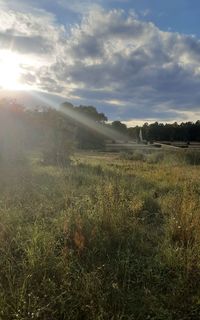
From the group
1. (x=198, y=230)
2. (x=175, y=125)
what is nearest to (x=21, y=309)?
(x=198, y=230)

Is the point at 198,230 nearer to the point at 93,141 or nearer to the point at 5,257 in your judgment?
the point at 5,257

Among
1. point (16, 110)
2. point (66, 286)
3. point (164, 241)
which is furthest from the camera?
point (16, 110)

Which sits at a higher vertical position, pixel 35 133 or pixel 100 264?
pixel 35 133

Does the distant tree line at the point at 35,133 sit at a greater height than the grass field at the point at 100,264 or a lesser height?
greater

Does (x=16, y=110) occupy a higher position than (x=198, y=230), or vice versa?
(x=16, y=110)

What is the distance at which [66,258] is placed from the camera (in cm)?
409

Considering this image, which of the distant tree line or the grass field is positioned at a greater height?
the distant tree line

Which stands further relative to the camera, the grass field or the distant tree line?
the distant tree line

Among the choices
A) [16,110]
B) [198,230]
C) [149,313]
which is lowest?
[149,313]

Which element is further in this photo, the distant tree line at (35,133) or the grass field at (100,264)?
the distant tree line at (35,133)

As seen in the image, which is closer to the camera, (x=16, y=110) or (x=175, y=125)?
(x=16, y=110)

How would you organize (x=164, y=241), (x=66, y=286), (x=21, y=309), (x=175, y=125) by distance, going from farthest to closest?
(x=175, y=125) < (x=164, y=241) < (x=66, y=286) < (x=21, y=309)

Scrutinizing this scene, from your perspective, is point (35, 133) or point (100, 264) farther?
point (35, 133)

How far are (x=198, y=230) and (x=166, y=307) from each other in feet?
5.18
